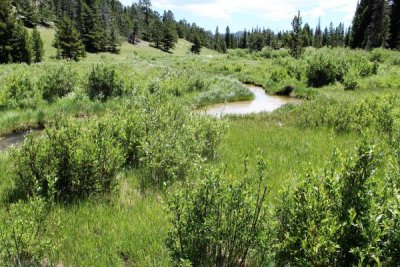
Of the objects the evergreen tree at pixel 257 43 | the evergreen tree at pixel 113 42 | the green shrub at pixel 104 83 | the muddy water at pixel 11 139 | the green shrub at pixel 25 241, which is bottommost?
the muddy water at pixel 11 139

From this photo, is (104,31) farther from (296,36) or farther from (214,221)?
(214,221)

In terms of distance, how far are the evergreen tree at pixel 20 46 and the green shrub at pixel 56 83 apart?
1476 inches

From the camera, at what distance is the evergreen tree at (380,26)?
204 feet

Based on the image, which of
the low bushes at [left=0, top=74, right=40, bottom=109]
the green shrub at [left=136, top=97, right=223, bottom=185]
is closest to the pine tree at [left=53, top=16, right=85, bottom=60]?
the low bushes at [left=0, top=74, right=40, bottom=109]

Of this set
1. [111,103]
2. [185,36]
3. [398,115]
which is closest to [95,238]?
[398,115]

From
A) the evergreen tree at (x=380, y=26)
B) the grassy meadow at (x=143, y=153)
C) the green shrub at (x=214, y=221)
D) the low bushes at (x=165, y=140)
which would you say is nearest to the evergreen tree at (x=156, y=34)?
the evergreen tree at (x=380, y=26)

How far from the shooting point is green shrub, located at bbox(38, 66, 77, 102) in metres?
18.8

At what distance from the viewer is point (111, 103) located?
60.9 feet

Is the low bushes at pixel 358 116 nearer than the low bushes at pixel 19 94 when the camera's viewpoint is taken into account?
Yes

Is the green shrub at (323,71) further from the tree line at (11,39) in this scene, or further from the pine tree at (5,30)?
the pine tree at (5,30)

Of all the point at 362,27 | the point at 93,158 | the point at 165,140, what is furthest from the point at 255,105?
the point at 362,27

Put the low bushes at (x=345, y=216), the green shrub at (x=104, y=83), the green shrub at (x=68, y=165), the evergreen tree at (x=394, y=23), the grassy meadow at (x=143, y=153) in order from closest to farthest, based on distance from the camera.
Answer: the low bushes at (x=345, y=216) < the grassy meadow at (x=143, y=153) < the green shrub at (x=68, y=165) < the green shrub at (x=104, y=83) < the evergreen tree at (x=394, y=23)

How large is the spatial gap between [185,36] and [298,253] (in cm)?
16161

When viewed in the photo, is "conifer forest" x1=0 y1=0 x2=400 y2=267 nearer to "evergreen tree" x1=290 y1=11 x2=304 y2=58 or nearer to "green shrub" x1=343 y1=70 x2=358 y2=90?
"green shrub" x1=343 y1=70 x2=358 y2=90
